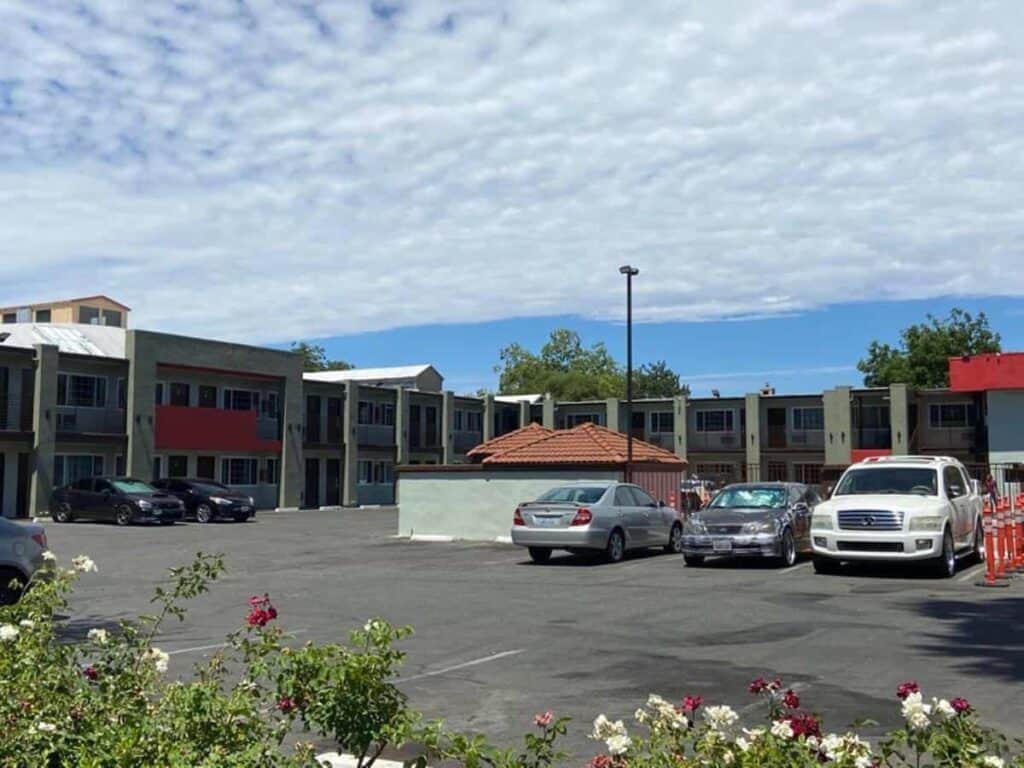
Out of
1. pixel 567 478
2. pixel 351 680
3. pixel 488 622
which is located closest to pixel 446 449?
Answer: pixel 567 478

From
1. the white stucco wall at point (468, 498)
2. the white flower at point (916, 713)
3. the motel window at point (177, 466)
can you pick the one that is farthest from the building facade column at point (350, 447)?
the white flower at point (916, 713)

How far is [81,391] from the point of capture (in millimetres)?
44938

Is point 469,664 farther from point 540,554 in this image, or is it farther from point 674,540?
point 674,540

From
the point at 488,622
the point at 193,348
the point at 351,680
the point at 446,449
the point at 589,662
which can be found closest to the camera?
the point at 351,680

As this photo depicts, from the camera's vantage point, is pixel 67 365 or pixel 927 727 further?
pixel 67 365

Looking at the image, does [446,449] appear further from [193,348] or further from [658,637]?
[658,637]

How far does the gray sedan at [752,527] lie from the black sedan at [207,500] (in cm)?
2378

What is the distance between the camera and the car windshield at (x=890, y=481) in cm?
1861

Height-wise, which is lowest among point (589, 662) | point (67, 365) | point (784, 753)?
point (589, 662)

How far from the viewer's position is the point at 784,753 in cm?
356

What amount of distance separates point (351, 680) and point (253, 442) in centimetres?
4914

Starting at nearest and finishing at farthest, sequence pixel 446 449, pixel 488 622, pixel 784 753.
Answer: pixel 784 753 < pixel 488 622 < pixel 446 449

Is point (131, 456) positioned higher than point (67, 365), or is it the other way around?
point (67, 365)

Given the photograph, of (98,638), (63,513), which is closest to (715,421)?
(63,513)
